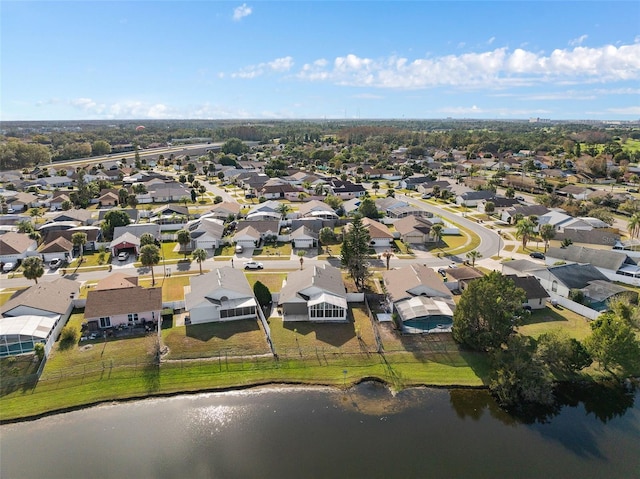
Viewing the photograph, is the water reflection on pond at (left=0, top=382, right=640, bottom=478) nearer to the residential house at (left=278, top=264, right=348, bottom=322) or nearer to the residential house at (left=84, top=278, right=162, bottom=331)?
the residential house at (left=278, top=264, right=348, bottom=322)

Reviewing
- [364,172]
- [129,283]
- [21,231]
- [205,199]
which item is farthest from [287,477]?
[364,172]

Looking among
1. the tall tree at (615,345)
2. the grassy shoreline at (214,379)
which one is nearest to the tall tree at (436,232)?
the grassy shoreline at (214,379)

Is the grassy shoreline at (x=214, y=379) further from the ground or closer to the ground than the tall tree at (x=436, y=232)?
closer to the ground

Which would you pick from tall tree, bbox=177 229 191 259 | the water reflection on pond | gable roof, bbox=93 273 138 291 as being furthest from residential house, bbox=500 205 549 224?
gable roof, bbox=93 273 138 291

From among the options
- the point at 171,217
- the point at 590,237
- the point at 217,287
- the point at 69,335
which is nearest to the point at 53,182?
the point at 171,217

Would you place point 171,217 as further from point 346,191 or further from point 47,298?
point 346,191

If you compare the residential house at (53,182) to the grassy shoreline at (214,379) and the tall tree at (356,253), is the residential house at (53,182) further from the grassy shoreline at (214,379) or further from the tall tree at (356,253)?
the tall tree at (356,253)
